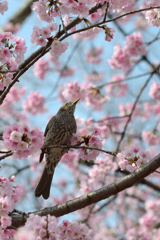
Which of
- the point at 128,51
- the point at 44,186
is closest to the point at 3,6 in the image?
the point at 44,186

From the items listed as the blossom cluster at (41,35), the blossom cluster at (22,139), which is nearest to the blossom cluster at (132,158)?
the blossom cluster at (22,139)

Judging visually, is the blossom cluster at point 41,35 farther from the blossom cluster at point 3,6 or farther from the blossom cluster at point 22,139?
the blossom cluster at point 22,139

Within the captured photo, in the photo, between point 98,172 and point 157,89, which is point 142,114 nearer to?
point 157,89

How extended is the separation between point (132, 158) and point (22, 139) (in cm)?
84

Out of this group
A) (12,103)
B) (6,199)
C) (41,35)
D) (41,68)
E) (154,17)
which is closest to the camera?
(6,199)

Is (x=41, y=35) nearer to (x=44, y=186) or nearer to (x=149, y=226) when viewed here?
(x=44, y=186)

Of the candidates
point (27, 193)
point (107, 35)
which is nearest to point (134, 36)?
point (107, 35)

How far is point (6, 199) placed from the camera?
1869 millimetres

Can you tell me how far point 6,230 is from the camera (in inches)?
78.5

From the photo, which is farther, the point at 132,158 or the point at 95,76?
the point at 95,76

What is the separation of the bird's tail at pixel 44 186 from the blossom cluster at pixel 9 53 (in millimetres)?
1337

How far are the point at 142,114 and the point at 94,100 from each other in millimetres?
2471

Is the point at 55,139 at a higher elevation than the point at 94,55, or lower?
lower

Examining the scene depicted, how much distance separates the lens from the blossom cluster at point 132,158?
213 cm
